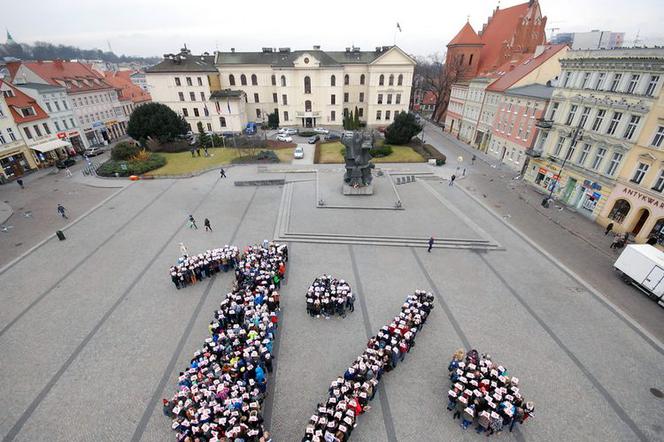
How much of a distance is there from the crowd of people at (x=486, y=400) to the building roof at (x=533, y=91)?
3033 centimetres

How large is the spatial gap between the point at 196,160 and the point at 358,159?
73.1 ft

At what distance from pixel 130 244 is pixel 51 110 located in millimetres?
31941

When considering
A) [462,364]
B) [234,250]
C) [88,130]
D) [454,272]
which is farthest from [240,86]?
[462,364]

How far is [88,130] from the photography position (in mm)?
44688

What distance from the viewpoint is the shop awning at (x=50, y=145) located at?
34.7m

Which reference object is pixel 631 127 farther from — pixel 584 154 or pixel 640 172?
pixel 584 154

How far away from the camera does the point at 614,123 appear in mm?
22328

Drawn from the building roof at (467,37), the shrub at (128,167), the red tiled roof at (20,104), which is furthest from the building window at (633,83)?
the red tiled roof at (20,104)

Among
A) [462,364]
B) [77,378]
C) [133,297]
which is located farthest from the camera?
[133,297]

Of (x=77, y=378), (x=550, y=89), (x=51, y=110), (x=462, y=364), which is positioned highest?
(x=550, y=89)

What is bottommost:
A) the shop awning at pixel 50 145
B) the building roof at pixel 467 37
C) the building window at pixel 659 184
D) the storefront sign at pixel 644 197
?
the shop awning at pixel 50 145

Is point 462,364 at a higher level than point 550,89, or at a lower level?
lower

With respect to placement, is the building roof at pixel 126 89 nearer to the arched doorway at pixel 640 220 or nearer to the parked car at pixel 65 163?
the parked car at pixel 65 163

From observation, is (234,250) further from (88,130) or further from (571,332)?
(88,130)
